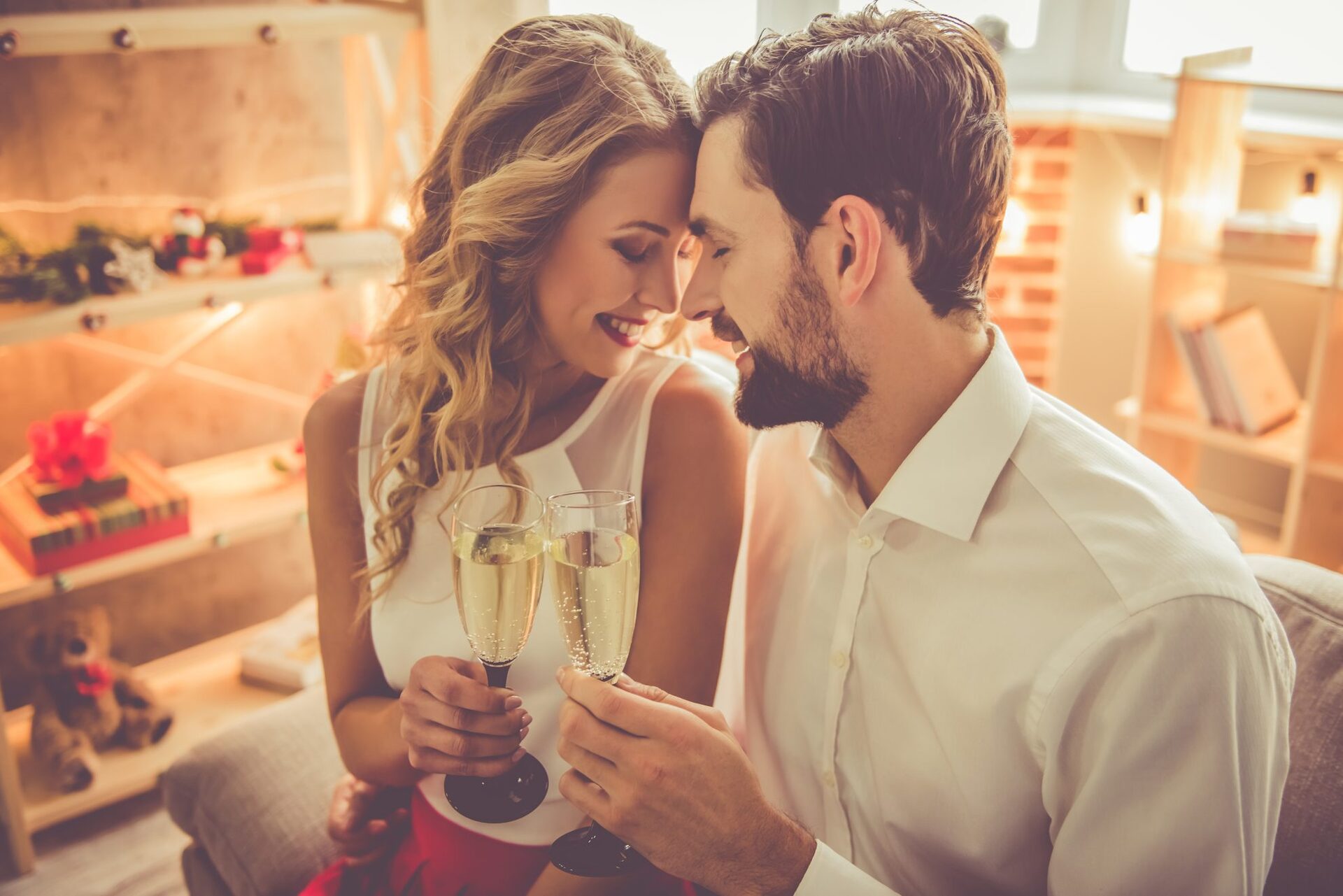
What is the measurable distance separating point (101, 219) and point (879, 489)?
7.12 feet

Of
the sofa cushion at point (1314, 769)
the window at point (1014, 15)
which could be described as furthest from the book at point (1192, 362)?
→ the sofa cushion at point (1314, 769)

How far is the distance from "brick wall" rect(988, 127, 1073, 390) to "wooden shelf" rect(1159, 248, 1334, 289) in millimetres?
836

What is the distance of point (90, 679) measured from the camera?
2549mm

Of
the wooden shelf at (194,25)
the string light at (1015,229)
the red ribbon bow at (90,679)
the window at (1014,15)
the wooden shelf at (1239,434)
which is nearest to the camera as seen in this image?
the wooden shelf at (194,25)

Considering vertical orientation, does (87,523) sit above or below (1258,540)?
above

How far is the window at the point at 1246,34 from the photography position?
3.53 meters

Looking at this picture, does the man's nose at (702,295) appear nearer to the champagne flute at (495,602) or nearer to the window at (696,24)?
the champagne flute at (495,602)

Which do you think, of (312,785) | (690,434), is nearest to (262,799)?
(312,785)

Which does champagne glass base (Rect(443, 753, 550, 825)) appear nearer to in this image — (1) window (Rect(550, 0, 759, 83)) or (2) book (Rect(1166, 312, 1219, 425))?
(1) window (Rect(550, 0, 759, 83))

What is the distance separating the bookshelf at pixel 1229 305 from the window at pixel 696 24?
1367 mm

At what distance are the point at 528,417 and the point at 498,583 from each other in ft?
1.50

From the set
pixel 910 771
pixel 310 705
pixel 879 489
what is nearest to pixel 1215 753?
pixel 910 771

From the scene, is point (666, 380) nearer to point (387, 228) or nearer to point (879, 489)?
point (879, 489)

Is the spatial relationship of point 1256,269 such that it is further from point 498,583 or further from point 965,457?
point 498,583
